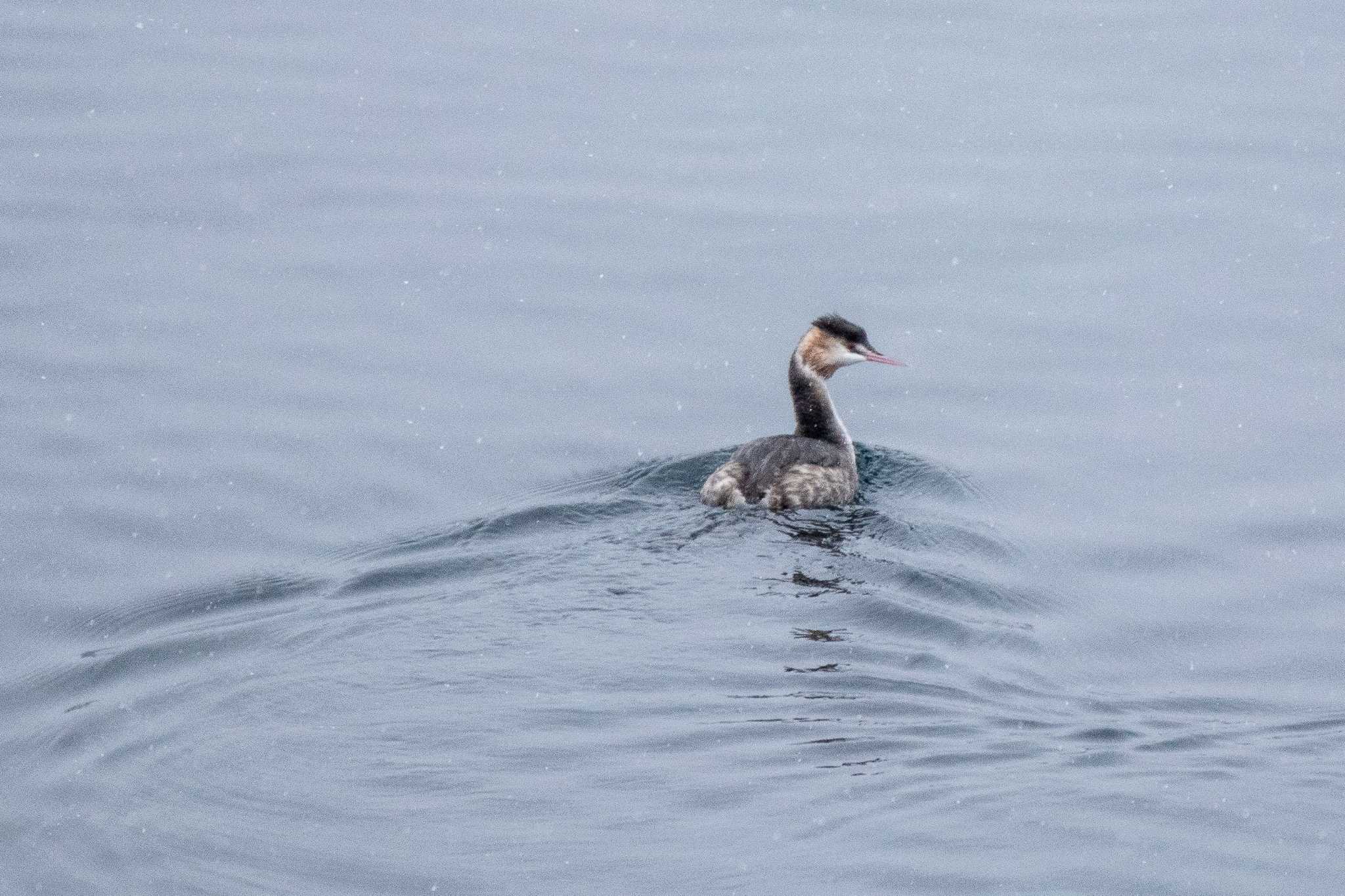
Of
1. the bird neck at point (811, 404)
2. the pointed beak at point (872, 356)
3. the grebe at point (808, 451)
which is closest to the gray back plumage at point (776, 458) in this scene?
the grebe at point (808, 451)

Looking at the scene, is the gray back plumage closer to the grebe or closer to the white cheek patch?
the grebe

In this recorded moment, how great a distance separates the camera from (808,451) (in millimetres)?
14727

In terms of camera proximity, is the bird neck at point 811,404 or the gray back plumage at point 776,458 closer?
the gray back plumage at point 776,458

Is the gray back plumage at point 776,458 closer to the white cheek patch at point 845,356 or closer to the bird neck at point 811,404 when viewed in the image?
the bird neck at point 811,404

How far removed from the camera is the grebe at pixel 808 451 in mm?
14359

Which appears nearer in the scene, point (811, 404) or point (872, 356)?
point (872, 356)

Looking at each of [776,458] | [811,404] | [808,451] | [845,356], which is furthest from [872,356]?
[776,458]

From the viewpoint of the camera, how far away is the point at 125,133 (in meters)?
21.3

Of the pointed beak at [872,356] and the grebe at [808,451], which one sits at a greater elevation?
the pointed beak at [872,356]

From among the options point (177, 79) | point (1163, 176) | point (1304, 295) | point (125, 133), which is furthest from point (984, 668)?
point (177, 79)

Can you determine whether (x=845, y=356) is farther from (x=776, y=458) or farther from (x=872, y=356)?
(x=776, y=458)

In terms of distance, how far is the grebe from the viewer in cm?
1436

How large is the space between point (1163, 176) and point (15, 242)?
10.8m

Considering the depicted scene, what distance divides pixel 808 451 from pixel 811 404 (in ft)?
3.11
